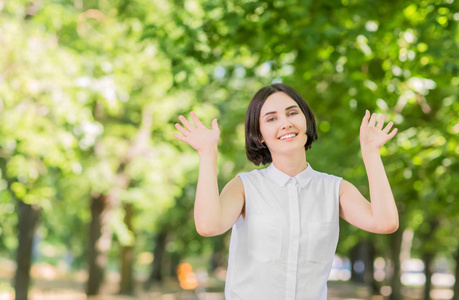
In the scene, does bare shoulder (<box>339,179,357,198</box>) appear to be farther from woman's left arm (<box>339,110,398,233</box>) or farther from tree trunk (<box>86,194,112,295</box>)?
tree trunk (<box>86,194,112,295</box>)

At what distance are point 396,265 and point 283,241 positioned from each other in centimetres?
2007

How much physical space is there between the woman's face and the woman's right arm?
24cm

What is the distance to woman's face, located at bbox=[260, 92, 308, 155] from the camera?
267 cm

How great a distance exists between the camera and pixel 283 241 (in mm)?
2504

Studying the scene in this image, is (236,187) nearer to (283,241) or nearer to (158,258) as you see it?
(283,241)

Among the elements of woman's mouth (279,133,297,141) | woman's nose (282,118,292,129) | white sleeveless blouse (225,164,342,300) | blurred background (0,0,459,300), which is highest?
blurred background (0,0,459,300)

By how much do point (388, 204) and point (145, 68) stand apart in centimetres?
1548

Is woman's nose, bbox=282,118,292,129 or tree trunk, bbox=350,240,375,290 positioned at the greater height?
woman's nose, bbox=282,118,292,129

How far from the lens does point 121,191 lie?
20875 millimetres

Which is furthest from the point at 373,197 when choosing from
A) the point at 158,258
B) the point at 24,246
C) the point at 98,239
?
the point at 158,258

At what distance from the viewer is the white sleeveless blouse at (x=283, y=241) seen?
2494 millimetres

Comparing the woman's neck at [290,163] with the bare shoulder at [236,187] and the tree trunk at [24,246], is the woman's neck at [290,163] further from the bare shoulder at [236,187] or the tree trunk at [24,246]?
the tree trunk at [24,246]

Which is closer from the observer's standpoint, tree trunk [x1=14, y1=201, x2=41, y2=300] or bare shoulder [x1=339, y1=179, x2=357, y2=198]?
bare shoulder [x1=339, y1=179, x2=357, y2=198]

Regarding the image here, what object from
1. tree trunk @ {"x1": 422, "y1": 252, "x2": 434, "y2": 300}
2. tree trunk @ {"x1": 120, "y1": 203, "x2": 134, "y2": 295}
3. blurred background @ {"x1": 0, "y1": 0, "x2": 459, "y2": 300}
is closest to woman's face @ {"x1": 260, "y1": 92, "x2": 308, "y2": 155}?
blurred background @ {"x1": 0, "y1": 0, "x2": 459, "y2": 300}
